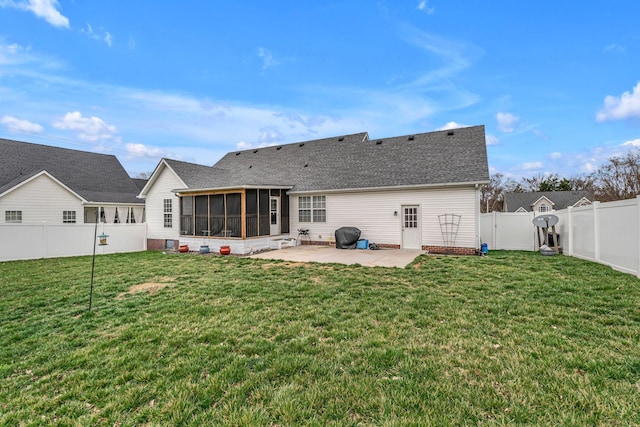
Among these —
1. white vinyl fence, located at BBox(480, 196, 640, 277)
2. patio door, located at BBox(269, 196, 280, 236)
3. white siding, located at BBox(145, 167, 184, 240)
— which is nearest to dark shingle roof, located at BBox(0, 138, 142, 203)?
white siding, located at BBox(145, 167, 184, 240)

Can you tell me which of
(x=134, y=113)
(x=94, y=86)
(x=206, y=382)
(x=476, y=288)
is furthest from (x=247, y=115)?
(x=206, y=382)

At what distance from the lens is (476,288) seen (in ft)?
19.9

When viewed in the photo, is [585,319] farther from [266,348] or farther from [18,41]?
[18,41]

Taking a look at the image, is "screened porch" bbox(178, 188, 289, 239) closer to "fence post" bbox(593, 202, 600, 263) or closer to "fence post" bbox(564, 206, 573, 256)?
"fence post" bbox(564, 206, 573, 256)

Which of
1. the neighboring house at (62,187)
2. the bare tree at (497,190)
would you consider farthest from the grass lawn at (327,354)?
the bare tree at (497,190)

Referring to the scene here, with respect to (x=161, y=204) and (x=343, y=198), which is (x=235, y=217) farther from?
(x=161, y=204)

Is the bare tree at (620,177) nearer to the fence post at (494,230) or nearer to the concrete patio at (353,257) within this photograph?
the fence post at (494,230)

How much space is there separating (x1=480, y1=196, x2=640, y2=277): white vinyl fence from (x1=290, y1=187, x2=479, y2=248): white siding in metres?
2.59

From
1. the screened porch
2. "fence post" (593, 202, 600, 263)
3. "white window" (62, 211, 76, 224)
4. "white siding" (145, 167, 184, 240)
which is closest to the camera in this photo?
"fence post" (593, 202, 600, 263)

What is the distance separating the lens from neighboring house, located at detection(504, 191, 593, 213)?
3522 cm

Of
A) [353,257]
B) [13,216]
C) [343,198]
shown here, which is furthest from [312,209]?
[13,216]

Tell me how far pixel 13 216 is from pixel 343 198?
16685 millimetres

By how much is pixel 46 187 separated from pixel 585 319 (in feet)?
72.1

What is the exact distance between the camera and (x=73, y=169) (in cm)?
2058
